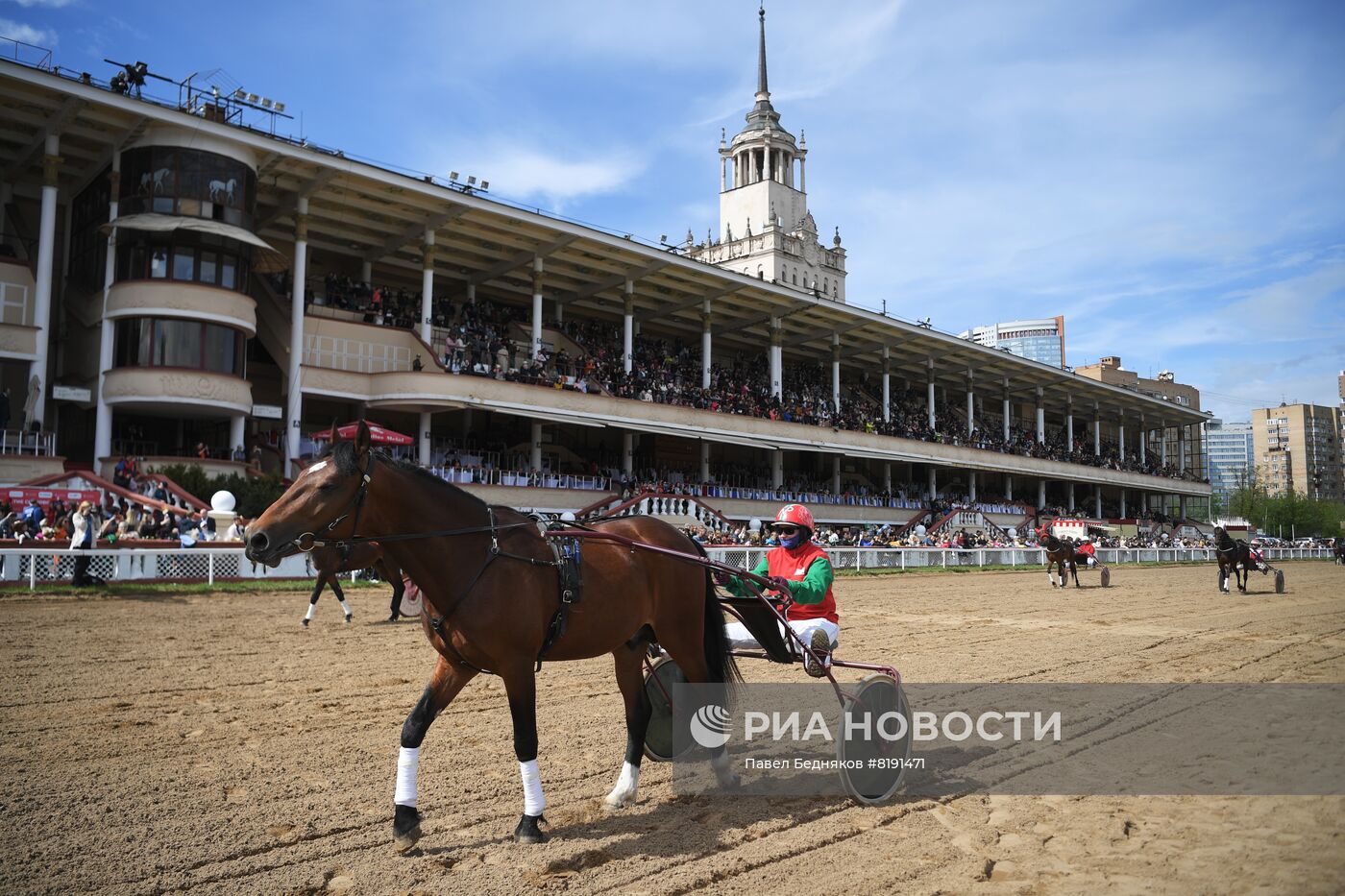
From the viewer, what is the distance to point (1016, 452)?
177 feet

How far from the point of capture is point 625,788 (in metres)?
5.26

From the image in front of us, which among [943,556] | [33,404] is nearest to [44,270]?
[33,404]

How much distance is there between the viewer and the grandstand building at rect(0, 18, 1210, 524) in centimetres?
2517


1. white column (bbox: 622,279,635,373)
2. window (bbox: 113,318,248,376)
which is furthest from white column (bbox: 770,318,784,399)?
window (bbox: 113,318,248,376)

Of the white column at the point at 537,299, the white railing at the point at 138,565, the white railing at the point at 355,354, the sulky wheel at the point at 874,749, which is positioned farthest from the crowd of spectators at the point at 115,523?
the white column at the point at 537,299

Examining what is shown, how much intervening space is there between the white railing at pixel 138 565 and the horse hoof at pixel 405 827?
13.0 meters

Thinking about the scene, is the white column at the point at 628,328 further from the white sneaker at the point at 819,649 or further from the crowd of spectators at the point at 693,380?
the white sneaker at the point at 819,649

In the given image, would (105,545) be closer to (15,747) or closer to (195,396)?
(195,396)

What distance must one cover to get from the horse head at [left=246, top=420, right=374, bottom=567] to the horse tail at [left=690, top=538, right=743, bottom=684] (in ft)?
7.25

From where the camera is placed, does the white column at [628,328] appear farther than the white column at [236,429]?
Yes

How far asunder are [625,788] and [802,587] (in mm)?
1635

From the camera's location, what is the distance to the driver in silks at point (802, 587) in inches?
227

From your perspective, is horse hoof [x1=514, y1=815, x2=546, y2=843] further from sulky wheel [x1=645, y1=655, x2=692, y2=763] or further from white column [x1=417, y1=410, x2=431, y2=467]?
white column [x1=417, y1=410, x2=431, y2=467]

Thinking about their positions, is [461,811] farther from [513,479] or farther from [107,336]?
[107,336]
